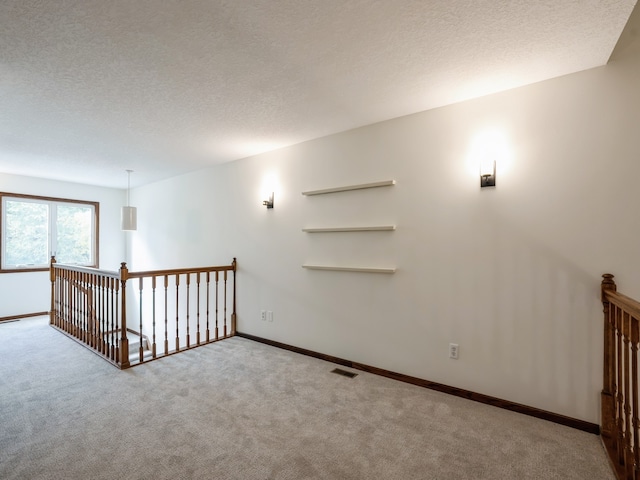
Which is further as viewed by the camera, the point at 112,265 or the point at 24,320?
the point at 112,265

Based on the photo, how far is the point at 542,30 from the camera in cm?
172

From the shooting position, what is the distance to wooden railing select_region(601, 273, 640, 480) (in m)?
1.41

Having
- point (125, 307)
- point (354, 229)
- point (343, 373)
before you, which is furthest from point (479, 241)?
point (125, 307)

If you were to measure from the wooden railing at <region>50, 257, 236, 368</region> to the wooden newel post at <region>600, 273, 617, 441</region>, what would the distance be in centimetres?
355

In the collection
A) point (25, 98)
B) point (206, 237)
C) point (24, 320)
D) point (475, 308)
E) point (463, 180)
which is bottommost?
point (24, 320)

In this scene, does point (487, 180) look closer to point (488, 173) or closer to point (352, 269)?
point (488, 173)

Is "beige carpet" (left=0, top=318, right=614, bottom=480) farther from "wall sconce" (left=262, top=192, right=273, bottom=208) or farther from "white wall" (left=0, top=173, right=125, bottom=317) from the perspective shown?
"white wall" (left=0, top=173, right=125, bottom=317)

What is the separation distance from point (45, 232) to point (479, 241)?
6820 mm

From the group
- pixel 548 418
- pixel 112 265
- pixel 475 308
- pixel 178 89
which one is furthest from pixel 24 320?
pixel 548 418

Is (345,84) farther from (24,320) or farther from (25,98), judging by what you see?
(24,320)

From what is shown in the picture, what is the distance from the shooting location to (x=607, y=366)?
1972 millimetres

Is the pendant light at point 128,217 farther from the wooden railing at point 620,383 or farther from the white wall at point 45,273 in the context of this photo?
the wooden railing at point 620,383

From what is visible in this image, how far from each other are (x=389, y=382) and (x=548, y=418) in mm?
1150

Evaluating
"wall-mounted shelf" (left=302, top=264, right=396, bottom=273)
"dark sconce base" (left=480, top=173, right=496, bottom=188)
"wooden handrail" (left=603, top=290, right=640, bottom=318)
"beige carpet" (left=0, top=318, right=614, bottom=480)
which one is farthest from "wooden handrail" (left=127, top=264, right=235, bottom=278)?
"wooden handrail" (left=603, top=290, right=640, bottom=318)
